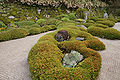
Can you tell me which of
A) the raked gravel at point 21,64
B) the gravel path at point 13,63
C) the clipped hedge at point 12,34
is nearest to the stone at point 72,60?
the raked gravel at point 21,64

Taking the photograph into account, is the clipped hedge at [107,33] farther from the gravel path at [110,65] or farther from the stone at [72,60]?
the stone at [72,60]

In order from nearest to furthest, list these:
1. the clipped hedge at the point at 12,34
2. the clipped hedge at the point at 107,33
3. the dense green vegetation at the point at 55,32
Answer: the dense green vegetation at the point at 55,32 → the clipped hedge at the point at 12,34 → the clipped hedge at the point at 107,33

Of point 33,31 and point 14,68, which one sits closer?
point 14,68

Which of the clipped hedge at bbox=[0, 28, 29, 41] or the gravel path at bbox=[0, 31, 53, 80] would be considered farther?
the clipped hedge at bbox=[0, 28, 29, 41]

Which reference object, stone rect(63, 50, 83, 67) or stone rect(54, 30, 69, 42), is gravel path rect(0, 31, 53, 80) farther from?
stone rect(54, 30, 69, 42)

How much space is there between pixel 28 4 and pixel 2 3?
2430mm

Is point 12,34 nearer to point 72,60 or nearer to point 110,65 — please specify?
point 72,60

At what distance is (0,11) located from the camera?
A: 28.9 ft

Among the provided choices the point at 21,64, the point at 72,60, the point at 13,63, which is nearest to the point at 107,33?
the point at 72,60

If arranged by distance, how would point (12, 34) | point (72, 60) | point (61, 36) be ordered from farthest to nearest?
point (12, 34) < point (61, 36) < point (72, 60)

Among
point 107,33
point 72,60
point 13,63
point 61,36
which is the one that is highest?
point 61,36

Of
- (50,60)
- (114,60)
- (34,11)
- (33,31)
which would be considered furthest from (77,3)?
(50,60)

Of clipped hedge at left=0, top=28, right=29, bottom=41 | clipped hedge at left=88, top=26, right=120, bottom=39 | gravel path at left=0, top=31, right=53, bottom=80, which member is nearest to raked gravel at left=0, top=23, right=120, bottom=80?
gravel path at left=0, top=31, right=53, bottom=80

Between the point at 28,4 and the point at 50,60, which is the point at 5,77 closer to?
the point at 50,60
